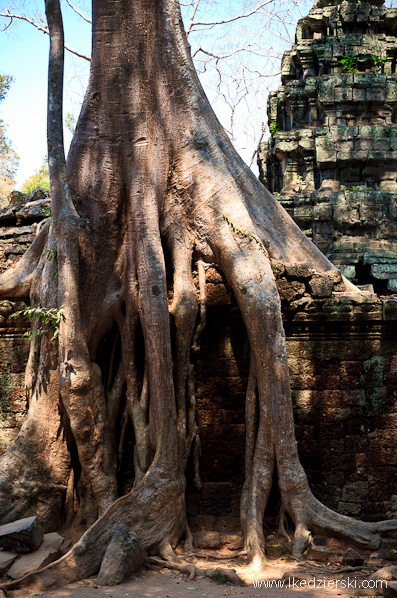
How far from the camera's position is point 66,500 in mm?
4277

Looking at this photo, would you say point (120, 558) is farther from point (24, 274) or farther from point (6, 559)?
point (24, 274)

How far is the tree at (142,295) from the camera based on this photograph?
4.07 meters

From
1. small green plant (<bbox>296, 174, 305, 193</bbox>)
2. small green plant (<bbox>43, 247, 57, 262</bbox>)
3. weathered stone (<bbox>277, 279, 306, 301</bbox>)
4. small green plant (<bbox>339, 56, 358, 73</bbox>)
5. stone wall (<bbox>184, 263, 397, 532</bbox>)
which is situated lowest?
stone wall (<bbox>184, 263, 397, 532</bbox>)

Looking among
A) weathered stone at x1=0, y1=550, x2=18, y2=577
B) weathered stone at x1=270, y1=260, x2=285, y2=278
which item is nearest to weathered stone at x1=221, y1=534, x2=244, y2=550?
weathered stone at x1=0, y1=550, x2=18, y2=577

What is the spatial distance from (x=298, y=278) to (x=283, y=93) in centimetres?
827

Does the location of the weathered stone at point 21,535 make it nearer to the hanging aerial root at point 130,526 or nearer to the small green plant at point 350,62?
the hanging aerial root at point 130,526

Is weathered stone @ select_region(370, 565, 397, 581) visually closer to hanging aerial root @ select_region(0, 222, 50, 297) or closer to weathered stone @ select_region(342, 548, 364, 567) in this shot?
weathered stone @ select_region(342, 548, 364, 567)

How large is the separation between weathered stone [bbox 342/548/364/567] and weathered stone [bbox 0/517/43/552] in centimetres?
184

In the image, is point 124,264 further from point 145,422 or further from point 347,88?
point 347,88

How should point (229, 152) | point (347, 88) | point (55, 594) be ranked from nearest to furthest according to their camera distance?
point (55, 594)
point (229, 152)
point (347, 88)

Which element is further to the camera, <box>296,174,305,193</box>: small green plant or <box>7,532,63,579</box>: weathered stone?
<box>296,174,305,193</box>: small green plant

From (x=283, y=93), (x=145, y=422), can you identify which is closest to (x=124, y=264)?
(x=145, y=422)

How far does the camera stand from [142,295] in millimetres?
4285

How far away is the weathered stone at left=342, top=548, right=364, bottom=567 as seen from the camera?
3746mm
